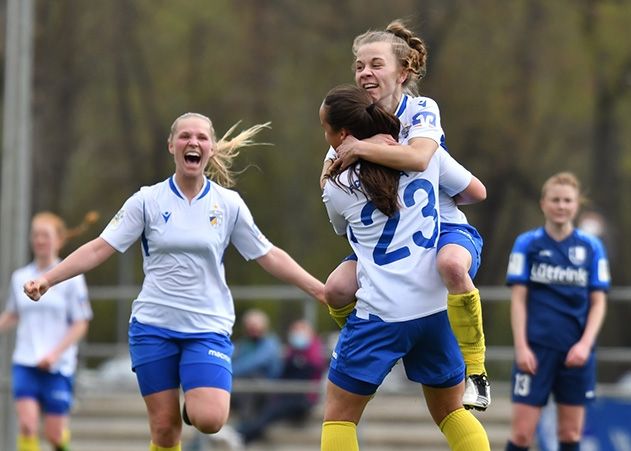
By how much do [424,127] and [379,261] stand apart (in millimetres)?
620

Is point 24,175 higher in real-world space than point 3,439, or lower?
higher

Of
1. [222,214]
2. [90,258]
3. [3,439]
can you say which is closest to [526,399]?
[222,214]

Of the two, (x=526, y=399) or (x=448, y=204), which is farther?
(x=526, y=399)

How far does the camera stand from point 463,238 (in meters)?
6.09

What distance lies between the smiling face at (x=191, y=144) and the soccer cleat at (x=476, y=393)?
1.98 m

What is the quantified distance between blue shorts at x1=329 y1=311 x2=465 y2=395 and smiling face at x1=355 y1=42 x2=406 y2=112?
99 centimetres

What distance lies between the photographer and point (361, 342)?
6000 mm

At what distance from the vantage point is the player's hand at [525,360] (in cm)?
888

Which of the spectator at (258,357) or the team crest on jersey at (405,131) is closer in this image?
the team crest on jersey at (405,131)

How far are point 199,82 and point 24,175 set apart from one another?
923 cm

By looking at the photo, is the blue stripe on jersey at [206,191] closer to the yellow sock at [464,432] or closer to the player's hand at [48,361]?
the yellow sock at [464,432]

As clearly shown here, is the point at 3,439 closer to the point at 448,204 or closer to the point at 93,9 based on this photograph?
the point at 448,204

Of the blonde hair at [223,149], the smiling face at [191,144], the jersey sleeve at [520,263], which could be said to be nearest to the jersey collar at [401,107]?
the blonde hair at [223,149]

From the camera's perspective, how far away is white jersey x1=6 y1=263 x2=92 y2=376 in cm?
1046
